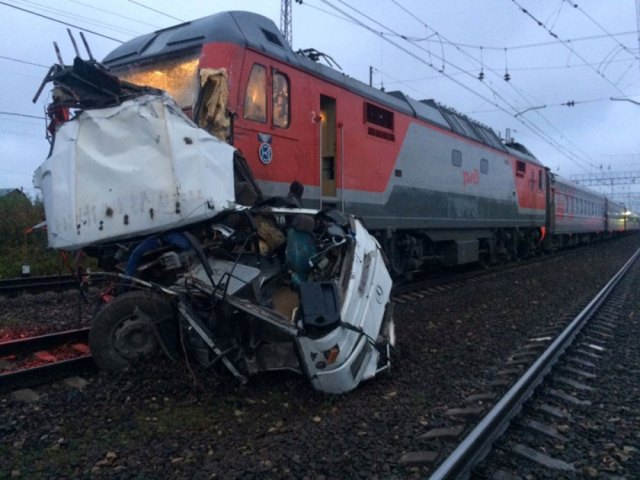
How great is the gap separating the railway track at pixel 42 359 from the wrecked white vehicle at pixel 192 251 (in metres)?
0.45

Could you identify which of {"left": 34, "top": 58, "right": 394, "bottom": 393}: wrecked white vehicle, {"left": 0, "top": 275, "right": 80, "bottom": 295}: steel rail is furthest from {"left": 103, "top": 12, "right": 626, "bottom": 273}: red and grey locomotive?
{"left": 0, "top": 275, "right": 80, "bottom": 295}: steel rail

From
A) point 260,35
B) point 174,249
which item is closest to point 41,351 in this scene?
point 174,249

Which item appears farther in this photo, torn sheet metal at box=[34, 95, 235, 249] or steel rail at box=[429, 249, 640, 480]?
torn sheet metal at box=[34, 95, 235, 249]

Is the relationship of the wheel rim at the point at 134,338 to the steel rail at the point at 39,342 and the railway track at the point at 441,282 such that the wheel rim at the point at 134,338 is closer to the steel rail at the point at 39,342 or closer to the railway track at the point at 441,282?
the steel rail at the point at 39,342

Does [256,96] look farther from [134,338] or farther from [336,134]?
[134,338]

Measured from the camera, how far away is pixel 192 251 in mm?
4832

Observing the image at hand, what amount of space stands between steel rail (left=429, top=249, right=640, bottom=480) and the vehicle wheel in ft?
8.44

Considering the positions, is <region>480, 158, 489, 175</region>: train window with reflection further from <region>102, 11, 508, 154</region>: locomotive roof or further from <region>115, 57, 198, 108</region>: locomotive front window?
<region>115, 57, 198, 108</region>: locomotive front window

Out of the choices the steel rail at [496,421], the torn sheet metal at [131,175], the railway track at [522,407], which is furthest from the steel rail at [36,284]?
the steel rail at [496,421]

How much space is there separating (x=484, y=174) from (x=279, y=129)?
835cm

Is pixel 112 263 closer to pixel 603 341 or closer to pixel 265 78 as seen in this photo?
pixel 265 78

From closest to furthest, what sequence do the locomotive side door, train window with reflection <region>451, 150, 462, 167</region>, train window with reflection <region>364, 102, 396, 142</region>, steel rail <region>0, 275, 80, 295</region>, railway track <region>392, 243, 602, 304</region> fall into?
the locomotive side door
train window with reflection <region>364, 102, 396, 142</region>
steel rail <region>0, 275, 80, 295</region>
railway track <region>392, 243, 602, 304</region>
train window with reflection <region>451, 150, 462, 167</region>

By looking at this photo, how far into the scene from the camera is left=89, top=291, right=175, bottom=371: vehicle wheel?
15.1ft

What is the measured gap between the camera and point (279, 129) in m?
A: 6.92
